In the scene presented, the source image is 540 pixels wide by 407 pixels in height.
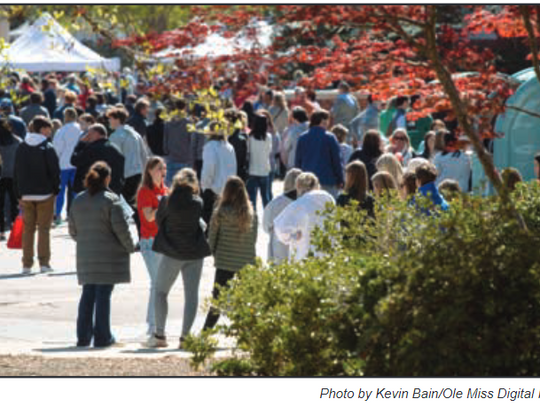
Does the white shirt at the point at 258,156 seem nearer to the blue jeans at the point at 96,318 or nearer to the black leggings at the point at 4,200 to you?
the black leggings at the point at 4,200

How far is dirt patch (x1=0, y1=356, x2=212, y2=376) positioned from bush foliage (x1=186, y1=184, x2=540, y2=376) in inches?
71.5

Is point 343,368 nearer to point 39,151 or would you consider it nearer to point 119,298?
point 119,298

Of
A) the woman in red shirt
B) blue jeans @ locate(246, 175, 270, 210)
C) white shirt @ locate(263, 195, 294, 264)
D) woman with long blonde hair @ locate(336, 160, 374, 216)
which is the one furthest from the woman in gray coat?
blue jeans @ locate(246, 175, 270, 210)

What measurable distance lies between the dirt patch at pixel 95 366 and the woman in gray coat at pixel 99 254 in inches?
41.5

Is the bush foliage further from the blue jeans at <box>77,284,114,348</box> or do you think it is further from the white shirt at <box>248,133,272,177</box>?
the white shirt at <box>248,133,272,177</box>

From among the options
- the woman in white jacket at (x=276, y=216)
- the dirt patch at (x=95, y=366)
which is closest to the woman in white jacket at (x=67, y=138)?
the woman in white jacket at (x=276, y=216)

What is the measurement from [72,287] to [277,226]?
4.00m

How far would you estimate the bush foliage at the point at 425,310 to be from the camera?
7.04 m

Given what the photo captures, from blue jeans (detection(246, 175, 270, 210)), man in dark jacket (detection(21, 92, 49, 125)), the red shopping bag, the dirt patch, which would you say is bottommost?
the dirt patch

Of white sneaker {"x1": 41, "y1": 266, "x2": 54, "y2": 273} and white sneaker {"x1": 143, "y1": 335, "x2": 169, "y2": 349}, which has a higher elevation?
white sneaker {"x1": 143, "y1": 335, "x2": 169, "y2": 349}

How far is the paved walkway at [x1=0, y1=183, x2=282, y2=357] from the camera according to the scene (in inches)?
447

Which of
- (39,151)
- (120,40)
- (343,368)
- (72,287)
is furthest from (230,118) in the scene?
(343,368)

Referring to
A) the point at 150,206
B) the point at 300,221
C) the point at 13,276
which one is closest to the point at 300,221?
the point at 300,221

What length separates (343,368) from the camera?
7.39 meters
